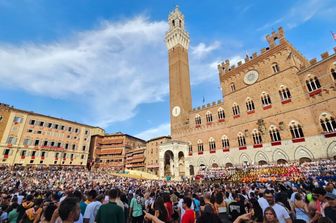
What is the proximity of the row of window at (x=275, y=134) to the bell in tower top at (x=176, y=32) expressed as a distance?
25818mm

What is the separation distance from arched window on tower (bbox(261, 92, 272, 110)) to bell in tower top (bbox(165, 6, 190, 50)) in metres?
25.4

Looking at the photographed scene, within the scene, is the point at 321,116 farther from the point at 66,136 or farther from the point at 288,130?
the point at 66,136

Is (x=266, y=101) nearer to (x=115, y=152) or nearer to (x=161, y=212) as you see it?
(x=161, y=212)

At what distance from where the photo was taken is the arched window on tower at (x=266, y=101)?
75.4 feet

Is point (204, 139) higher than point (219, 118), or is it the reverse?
point (219, 118)

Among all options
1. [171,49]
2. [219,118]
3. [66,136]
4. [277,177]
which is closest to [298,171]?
[277,177]

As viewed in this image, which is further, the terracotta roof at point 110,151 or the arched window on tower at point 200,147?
the terracotta roof at point 110,151

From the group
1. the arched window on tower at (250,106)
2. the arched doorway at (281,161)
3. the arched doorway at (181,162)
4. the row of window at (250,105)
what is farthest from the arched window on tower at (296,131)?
the arched doorway at (181,162)

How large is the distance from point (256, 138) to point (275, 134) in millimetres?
2445

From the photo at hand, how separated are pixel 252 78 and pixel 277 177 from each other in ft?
47.7

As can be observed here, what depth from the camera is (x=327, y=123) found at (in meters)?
17.8

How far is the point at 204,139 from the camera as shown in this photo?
30.2m

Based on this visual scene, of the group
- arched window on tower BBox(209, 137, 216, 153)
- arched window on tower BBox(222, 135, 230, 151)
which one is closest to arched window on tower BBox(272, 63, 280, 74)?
arched window on tower BBox(222, 135, 230, 151)

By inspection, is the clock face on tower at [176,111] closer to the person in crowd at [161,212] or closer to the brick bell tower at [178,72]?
the brick bell tower at [178,72]
